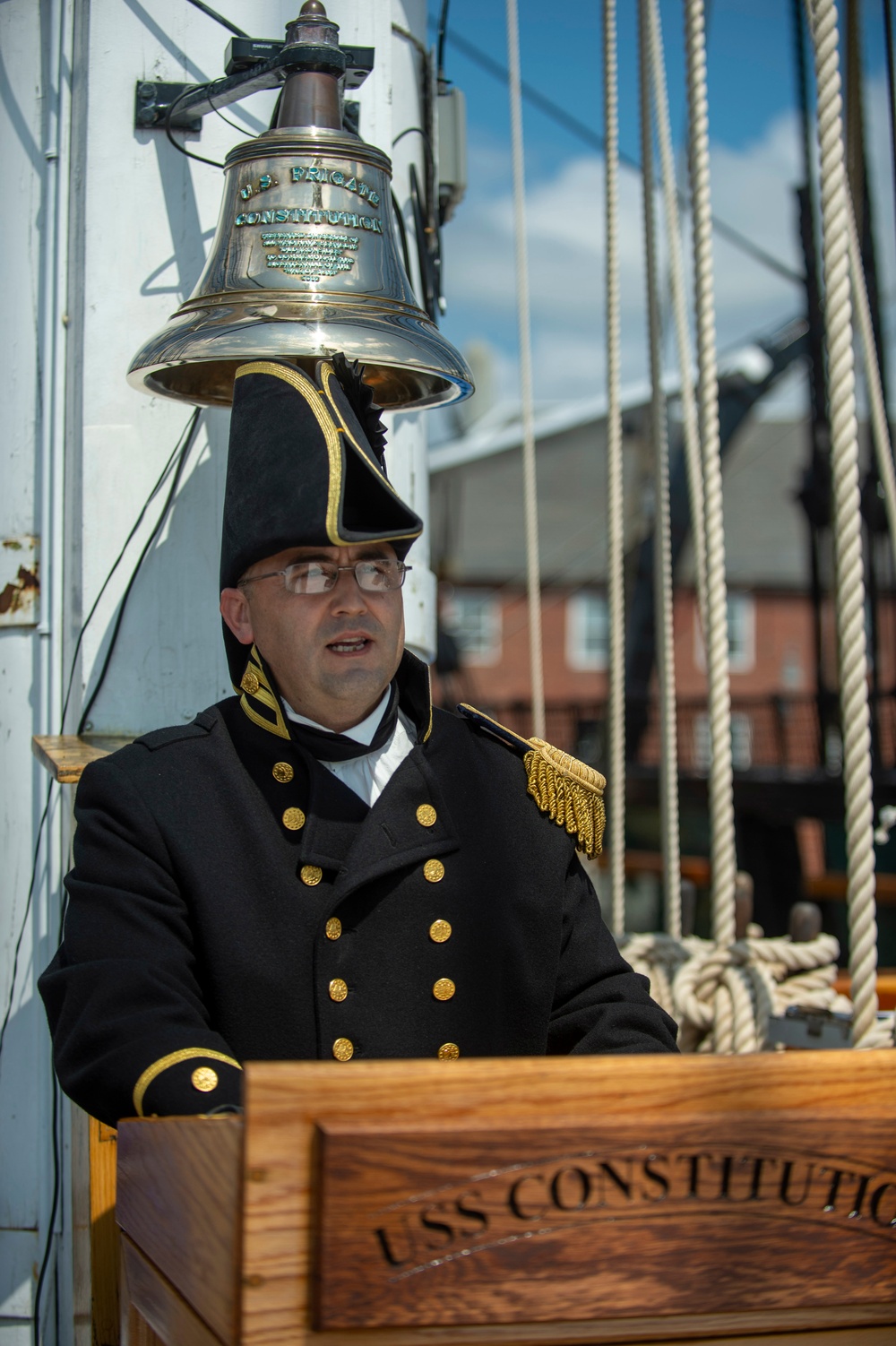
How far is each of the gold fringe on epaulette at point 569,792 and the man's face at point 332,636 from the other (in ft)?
1.06

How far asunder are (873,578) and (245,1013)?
24.9ft

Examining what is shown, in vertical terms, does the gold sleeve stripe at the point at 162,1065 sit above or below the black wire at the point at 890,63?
below

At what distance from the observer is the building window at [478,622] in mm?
26406

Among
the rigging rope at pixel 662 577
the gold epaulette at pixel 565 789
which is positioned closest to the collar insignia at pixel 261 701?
the gold epaulette at pixel 565 789

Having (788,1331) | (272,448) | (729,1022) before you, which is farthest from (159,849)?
(729,1022)

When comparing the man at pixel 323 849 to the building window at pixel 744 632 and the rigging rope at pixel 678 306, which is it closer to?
the rigging rope at pixel 678 306

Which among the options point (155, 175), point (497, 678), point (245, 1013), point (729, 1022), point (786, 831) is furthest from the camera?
point (497, 678)

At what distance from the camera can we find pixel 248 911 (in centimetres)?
193

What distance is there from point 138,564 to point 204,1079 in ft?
4.63

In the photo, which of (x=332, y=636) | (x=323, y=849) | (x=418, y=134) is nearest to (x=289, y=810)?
(x=323, y=849)

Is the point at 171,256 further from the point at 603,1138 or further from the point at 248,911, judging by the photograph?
the point at 603,1138

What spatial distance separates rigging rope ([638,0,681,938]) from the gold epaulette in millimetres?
903

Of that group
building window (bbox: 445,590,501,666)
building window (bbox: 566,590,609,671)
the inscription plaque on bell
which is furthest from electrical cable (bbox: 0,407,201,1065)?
building window (bbox: 566,590,609,671)

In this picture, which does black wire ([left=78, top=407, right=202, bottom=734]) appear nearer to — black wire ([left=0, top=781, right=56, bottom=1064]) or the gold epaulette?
black wire ([left=0, top=781, right=56, bottom=1064])
